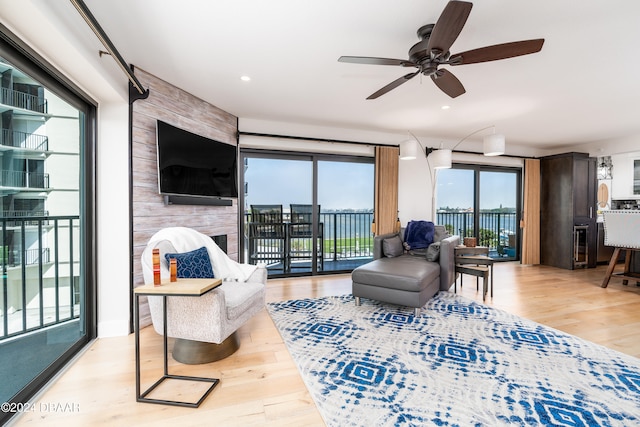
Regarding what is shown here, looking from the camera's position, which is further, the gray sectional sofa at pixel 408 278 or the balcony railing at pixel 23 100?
the gray sectional sofa at pixel 408 278

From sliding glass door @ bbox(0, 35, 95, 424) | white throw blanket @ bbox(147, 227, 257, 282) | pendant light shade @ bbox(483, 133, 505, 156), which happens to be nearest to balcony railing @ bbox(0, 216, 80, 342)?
sliding glass door @ bbox(0, 35, 95, 424)

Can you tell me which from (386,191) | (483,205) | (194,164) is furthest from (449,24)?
→ (483,205)

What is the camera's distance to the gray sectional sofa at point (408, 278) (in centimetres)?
282

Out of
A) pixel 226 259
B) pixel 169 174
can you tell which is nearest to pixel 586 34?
pixel 226 259

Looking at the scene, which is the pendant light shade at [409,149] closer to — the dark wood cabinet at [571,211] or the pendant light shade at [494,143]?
the pendant light shade at [494,143]

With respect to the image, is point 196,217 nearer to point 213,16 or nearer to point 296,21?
point 213,16

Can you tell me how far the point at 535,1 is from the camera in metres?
1.74

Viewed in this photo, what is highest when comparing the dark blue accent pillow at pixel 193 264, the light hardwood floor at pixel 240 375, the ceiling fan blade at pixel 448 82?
the ceiling fan blade at pixel 448 82

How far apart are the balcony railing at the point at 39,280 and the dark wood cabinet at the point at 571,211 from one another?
713 cm

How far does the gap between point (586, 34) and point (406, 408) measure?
9.20ft

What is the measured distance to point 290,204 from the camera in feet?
15.2

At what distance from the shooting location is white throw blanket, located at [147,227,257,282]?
2334 millimetres

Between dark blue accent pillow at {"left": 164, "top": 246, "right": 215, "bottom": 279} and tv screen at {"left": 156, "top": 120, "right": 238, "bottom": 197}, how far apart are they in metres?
0.83

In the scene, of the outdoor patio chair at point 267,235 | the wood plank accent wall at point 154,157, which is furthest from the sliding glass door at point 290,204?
the wood plank accent wall at point 154,157
